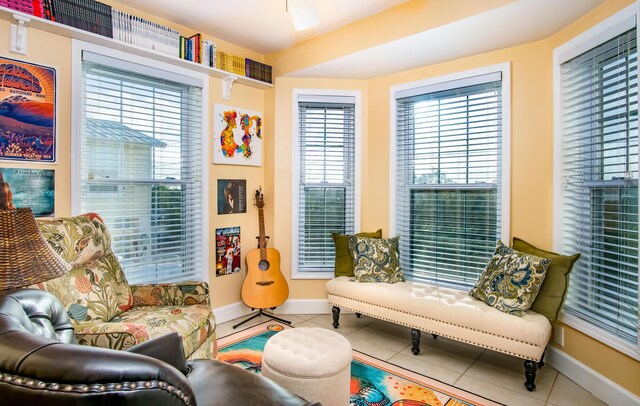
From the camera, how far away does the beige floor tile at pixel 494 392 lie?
7.17 ft

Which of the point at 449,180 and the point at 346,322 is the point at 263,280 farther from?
the point at 449,180

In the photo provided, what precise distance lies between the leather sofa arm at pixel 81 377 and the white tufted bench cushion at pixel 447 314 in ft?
7.67

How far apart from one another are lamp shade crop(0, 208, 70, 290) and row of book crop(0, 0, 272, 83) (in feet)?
6.02

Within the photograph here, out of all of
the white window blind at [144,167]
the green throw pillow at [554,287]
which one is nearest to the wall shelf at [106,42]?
the white window blind at [144,167]

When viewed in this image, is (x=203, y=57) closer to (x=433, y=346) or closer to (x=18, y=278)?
(x=18, y=278)

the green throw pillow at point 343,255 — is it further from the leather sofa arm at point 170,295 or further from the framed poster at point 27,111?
the framed poster at point 27,111

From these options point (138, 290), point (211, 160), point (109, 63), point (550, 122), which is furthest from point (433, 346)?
point (109, 63)

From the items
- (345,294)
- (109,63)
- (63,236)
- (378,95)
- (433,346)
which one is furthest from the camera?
(378,95)

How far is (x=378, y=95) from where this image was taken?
12.1 ft

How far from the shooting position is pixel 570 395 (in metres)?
2.26

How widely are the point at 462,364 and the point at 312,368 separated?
1.47 meters

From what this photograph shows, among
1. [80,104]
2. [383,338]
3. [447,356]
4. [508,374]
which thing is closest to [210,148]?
[80,104]

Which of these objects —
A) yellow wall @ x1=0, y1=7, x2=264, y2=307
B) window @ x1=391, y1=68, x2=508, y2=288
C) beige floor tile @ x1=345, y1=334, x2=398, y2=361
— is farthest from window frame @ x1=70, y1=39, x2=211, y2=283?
window @ x1=391, y1=68, x2=508, y2=288

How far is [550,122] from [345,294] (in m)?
2.20
